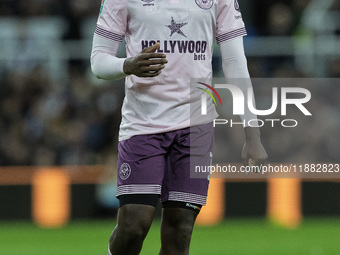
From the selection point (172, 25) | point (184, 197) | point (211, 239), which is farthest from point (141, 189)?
point (211, 239)

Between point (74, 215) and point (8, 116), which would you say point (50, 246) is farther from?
point (8, 116)

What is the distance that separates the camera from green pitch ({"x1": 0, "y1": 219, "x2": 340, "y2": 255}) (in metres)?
8.83

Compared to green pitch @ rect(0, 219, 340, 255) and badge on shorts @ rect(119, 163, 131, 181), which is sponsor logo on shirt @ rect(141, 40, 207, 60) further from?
green pitch @ rect(0, 219, 340, 255)

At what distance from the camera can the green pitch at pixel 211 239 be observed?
8828 mm

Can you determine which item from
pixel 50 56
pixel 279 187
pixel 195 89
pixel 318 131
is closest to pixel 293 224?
pixel 279 187

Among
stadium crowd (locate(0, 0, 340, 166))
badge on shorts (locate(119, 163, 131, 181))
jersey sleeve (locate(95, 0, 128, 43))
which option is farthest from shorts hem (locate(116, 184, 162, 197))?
stadium crowd (locate(0, 0, 340, 166))

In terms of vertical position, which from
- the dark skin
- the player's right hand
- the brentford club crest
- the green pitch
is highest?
the brentford club crest

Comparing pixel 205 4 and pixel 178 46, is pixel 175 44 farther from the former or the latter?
pixel 205 4

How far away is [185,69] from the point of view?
17.0 ft

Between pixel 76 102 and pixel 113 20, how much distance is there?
695cm

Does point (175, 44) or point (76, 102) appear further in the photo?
point (76, 102)

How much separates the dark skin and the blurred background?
5.98 metres

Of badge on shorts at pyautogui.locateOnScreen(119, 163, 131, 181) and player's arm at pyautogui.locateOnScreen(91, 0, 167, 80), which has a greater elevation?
player's arm at pyautogui.locateOnScreen(91, 0, 167, 80)

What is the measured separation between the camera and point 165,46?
5.14 meters
